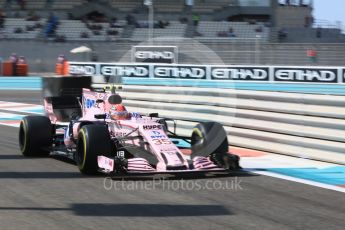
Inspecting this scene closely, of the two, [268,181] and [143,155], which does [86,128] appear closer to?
[143,155]

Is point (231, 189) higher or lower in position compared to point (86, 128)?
lower

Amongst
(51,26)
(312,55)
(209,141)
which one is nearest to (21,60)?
(51,26)

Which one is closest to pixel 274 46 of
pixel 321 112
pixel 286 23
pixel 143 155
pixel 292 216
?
pixel 286 23

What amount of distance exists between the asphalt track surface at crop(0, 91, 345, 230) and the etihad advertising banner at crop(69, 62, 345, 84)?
11826mm

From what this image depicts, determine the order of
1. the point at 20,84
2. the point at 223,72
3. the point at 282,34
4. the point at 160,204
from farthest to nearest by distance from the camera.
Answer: the point at 282,34
the point at 20,84
the point at 223,72
the point at 160,204

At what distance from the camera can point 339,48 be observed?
27641 mm

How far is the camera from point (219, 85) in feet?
41.3

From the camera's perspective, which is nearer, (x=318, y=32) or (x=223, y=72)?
(x=223, y=72)

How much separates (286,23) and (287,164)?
32598 millimetres

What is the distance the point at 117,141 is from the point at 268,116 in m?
2.88

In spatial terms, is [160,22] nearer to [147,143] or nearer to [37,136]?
[37,136]

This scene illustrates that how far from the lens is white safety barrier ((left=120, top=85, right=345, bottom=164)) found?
30.2 feet

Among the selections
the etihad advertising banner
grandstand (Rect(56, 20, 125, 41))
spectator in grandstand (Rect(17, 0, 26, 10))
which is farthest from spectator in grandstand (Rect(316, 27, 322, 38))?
spectator in grandstand (Rect(17, 0, 26, 10))

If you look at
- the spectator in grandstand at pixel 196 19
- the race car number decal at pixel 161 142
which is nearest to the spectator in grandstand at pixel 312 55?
the spectator in grandstand at pixel 196 19
